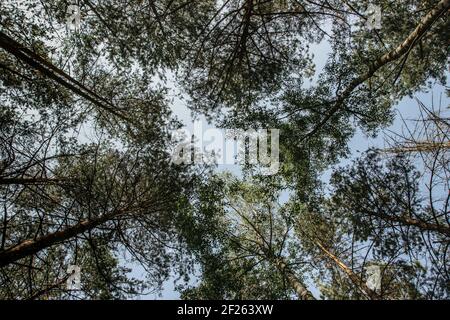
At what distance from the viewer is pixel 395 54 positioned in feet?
24.5

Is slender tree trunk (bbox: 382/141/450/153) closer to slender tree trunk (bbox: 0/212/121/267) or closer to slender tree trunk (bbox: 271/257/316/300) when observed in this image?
slender tree trunk (bbox: 271/257/316/300)

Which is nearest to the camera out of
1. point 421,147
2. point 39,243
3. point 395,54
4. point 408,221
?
point 39,243

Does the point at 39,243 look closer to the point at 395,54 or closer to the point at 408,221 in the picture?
the point at 408,221

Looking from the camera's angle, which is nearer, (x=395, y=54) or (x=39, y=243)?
(x=39, y=243)

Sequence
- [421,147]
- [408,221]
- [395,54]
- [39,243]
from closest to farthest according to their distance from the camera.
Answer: [39,243], [408,221], [395,54], [421,147]

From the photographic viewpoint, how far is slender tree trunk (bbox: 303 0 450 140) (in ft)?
20.5

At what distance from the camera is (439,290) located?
613 centimetres

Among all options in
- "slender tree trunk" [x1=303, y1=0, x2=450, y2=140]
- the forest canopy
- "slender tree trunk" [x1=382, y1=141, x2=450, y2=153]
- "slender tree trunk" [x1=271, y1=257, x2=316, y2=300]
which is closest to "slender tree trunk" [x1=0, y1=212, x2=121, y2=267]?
the forest canopy

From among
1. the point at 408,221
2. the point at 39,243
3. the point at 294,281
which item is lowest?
the point at 294,281

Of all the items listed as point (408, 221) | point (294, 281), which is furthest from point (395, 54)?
point (294, 281)

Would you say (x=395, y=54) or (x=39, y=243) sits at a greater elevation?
(x=395, y=54)

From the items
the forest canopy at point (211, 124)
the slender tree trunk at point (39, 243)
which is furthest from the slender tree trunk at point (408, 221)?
the slender tree trunk at point (39, 243)

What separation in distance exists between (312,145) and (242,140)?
2034 millimetres

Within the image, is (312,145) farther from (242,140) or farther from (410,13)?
(410,13)
